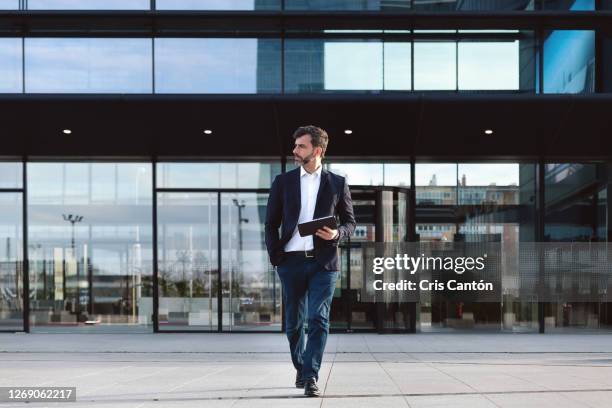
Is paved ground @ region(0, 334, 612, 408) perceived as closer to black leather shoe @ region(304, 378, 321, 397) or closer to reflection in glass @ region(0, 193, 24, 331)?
black leather shoe @ region(304, 378, 321, 397)

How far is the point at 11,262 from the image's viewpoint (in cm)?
1483

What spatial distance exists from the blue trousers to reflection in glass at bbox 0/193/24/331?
34.4ft

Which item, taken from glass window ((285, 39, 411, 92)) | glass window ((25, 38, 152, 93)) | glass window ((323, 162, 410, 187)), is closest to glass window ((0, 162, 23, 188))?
glass window ((25, 38, 152, 93))

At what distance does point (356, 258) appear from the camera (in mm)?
14406

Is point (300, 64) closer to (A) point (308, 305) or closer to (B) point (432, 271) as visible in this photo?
(B) point (432, 271)

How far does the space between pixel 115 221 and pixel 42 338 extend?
2.61m

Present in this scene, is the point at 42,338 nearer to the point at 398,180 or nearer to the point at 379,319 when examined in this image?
the point at 379,319

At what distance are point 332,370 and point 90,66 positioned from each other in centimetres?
865

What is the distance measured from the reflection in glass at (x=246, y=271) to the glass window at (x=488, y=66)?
4.19m

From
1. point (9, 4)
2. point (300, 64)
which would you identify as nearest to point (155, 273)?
point (300, 64)

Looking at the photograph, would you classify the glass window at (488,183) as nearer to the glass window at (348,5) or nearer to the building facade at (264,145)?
the building facade at (264,145)

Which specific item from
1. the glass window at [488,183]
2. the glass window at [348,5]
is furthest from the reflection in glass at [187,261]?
the glass window at [488,183]

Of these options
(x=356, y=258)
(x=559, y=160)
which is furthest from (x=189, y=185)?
(x=559, y=160)

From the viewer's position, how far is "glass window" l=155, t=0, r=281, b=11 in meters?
13.8
